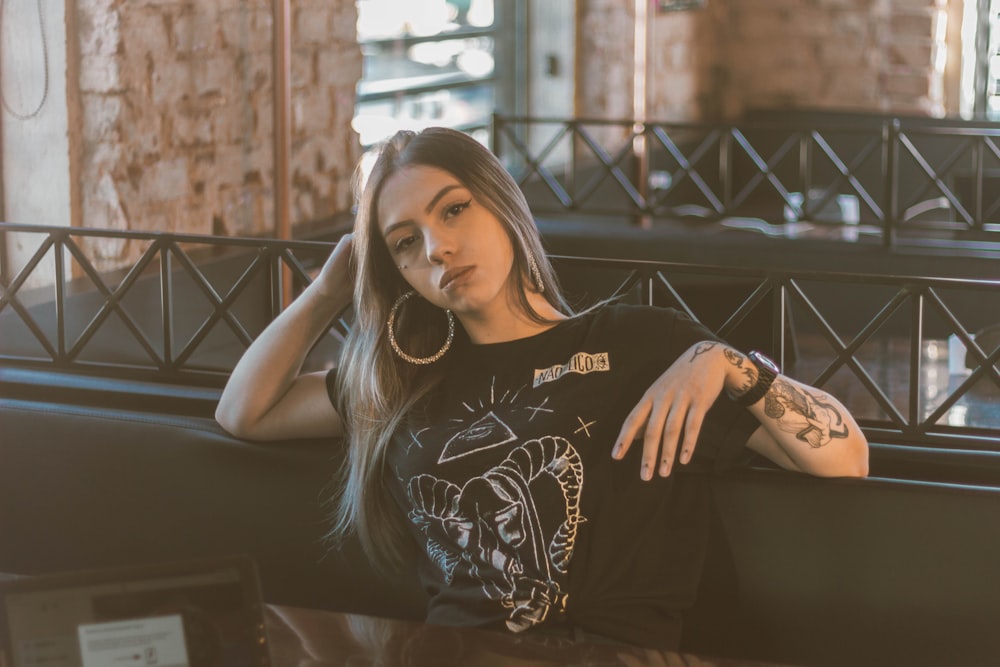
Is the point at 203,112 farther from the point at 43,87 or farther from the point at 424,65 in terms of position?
the point at 424,65

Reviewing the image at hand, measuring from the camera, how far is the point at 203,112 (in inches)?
162

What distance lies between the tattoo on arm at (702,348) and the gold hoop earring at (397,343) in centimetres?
37

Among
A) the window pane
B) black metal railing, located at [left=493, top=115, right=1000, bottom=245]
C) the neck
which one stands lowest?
the neck

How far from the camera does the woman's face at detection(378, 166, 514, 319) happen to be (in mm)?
1930

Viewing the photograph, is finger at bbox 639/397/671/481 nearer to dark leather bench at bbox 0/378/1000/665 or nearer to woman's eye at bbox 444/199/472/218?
dark leather bench at bbox 0/378/1000/665

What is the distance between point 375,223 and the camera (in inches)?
79.6

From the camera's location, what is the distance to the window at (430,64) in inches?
231

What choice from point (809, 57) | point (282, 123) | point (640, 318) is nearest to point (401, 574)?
point (640, 318)

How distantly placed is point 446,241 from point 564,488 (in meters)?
0.39

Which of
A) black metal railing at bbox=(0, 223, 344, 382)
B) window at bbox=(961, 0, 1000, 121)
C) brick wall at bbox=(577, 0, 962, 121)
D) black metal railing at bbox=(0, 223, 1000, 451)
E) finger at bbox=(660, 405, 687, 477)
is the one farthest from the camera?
window at bbox=(961, 0, 1000, 121)

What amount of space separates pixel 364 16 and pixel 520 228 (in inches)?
159

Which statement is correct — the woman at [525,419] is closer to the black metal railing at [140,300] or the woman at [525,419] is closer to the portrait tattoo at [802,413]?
the portrait tattoo at [802,413]

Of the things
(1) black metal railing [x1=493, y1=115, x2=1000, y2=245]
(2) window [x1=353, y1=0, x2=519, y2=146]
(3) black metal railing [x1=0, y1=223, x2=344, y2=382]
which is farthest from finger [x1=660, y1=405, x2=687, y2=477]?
(2) window [x1=353, y1=0, x2=519, y2=146]

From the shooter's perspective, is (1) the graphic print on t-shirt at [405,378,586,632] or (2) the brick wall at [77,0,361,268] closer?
(1) the graphic print on t-shirt at [405,378,586,632]
